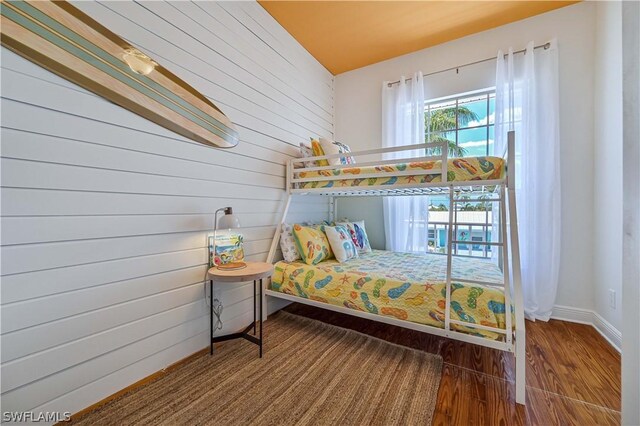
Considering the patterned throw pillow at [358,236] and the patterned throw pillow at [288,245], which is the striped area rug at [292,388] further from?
the patterned throw pillow at [358,236]

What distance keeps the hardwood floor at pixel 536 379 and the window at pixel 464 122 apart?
6.25ft

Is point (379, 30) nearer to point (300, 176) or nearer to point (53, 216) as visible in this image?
point (300, 176)

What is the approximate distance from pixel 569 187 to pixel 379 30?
2.50m

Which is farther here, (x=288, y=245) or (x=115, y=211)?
(x=288, y=245)

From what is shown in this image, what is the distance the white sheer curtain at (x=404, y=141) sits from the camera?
9.48ft

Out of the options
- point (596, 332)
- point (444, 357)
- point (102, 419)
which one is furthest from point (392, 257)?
point (102, 419)

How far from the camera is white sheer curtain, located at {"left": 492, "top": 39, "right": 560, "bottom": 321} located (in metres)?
2.31

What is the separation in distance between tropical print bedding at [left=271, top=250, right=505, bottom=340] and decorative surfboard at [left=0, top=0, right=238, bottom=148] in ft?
4.47

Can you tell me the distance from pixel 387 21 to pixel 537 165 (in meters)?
2.09

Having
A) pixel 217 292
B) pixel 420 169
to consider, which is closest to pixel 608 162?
pixel 420 169

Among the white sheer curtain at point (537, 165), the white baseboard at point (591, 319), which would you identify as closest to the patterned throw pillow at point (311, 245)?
the white sheer curtain at point (537, 165)

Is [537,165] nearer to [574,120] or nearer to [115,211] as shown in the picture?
[574,120]

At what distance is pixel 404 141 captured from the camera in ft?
9.73

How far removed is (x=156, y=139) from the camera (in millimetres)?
1524
